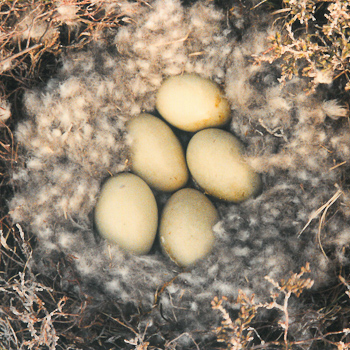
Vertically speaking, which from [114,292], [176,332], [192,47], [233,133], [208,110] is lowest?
[176,332]

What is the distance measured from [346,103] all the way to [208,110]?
479 millimetres

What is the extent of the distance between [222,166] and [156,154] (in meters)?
0.25

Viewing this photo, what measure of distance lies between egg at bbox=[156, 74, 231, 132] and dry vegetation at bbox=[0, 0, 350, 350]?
0.22 meters

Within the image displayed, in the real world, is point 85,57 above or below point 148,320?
above

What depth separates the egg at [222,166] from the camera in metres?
1.42

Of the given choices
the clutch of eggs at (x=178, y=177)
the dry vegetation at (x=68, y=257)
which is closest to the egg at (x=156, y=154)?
the clutch of eggs at (x=178, y=177)

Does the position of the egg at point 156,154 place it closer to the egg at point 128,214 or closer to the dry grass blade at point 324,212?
the egg at point 128,214

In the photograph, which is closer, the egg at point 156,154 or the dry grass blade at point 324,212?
the dry grass blade at point 324,212

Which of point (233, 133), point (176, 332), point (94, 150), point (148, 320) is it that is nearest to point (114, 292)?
point (148, 320)

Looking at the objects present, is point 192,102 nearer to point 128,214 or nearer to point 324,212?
point 128,214

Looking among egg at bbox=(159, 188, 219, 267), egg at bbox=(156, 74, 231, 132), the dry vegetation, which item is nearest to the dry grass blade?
the dry vegetation

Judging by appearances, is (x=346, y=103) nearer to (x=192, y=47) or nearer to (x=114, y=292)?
(x=192, y=47)

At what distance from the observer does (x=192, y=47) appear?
152 cm

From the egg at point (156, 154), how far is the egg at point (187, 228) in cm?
9
